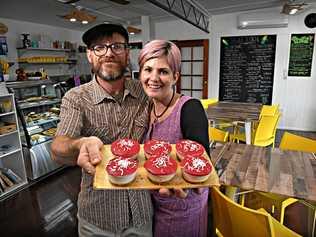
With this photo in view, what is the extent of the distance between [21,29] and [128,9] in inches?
82.6

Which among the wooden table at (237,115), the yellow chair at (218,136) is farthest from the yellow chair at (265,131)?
the yellow chair at (218,136)

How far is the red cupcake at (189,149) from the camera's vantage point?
2.84 feet

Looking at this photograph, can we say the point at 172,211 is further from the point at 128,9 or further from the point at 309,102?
the point at 309,102

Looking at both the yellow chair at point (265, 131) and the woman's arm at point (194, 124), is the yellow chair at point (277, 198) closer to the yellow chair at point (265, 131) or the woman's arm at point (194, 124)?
the yellow chair at point (265, 131)

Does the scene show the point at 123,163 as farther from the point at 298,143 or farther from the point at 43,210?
the point at 43,210

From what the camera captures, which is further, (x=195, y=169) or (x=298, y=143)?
(x=298, y=143)

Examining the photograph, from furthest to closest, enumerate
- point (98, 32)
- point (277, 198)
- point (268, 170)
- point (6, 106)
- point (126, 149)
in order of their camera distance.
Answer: point (6, 106) → point (277, 198) → point (268, 170) → point (98, 32) → point (126, 149)

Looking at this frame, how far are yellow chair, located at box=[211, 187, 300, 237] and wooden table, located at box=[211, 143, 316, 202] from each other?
0.23m

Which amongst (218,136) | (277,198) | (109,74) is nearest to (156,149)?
(109,74)

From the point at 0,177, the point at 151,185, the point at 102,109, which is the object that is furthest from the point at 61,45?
the point at 151,185

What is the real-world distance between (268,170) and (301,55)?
13.8ft

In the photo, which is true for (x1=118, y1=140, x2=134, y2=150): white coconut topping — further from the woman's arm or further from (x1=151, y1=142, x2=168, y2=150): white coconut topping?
the woman's arm

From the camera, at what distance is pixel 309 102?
500cm

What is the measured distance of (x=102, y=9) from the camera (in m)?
4.36
